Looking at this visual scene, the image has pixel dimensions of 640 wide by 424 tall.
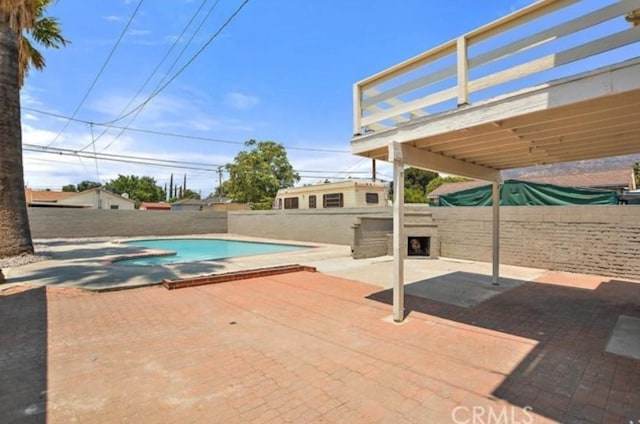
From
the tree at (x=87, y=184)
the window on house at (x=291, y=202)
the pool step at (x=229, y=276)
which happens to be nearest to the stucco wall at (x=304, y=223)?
the window on house at (x=291, y=202)

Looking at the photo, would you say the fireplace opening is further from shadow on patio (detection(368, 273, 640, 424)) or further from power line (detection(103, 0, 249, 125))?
power line (detection(103, 0, 249, 125))

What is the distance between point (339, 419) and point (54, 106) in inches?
999

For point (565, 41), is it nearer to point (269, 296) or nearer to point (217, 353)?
point (217, 353)

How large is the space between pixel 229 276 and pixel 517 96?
6078 mm

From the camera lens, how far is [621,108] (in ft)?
10.7

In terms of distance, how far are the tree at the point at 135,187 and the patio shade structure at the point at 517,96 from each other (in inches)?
2360

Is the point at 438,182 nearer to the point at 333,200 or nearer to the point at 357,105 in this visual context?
the point at 333,200

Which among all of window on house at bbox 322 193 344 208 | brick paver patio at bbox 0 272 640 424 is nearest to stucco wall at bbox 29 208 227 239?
window on house at bbox 322 193 344 208

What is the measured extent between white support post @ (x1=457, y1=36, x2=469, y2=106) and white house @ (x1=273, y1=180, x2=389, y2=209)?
46.3 feet

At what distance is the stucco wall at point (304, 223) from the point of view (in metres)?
14.8

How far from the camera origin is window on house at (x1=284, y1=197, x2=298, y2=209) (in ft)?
72.6

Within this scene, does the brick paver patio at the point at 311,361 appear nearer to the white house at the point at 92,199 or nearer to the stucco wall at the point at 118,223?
the stucco wall at the point at 118,223

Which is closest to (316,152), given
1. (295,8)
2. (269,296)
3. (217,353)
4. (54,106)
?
(54,106)

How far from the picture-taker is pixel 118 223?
63.4 feet
